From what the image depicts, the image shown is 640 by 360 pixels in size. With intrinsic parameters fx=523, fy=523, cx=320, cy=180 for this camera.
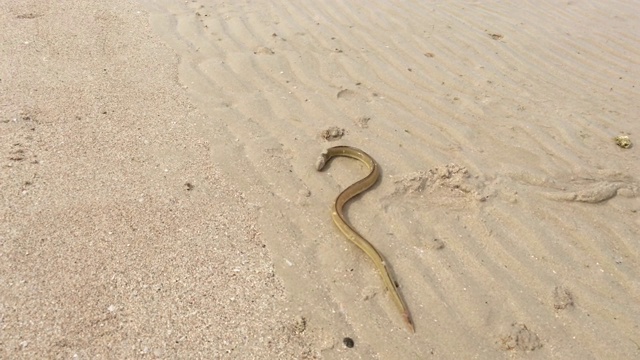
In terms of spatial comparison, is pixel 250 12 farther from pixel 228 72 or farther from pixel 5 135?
pixel 5 135

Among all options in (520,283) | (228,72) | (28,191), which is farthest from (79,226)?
(520,283)

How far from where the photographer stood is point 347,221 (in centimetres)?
371

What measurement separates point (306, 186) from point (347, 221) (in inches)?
20.3

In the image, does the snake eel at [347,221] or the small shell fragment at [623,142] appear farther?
the small shell fragment at [623,142]

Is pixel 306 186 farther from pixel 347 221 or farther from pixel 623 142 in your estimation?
pixel 623 142

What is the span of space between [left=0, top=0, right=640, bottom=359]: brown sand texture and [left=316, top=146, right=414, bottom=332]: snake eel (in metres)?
0.07

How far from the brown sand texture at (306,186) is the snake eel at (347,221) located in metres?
0.07

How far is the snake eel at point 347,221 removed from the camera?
3162mm

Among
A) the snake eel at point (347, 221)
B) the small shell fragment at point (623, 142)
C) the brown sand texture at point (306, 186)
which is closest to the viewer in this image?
the brown sand texture at point (306, 186)


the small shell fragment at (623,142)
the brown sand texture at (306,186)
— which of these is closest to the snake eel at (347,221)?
the brown sand texture at (306,186)

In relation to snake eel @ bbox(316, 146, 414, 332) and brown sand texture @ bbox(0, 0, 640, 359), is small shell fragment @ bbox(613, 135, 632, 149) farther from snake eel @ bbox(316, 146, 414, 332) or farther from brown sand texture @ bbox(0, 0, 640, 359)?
snake eel @ bbox(316, 146, 414, 332)

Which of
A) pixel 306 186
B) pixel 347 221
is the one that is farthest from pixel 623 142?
pixel 306 186

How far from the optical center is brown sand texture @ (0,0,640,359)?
299cm

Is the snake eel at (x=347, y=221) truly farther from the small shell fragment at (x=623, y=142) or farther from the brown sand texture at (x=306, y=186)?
the small shell fragment at (x=623, y=142)
